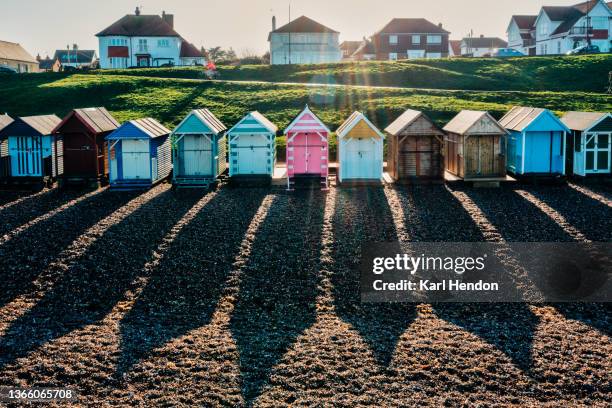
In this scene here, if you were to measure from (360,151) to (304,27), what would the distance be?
59.1m

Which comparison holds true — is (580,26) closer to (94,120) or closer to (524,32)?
(524,32)

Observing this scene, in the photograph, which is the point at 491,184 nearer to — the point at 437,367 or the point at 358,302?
the point at 358,302

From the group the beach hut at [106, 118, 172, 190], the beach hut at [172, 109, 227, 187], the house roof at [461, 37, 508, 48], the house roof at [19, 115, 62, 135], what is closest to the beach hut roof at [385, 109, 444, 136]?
the beach hut at [172, 109, 227, 187]

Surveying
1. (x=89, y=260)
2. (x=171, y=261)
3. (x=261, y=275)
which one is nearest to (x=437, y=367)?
(x=261, y=275)

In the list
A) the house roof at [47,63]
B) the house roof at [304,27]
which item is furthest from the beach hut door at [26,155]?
the house roof at [47,63]

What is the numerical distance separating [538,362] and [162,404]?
5473 millimetres

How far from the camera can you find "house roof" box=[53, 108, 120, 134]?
944 inches

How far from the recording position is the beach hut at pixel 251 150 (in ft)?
79.7

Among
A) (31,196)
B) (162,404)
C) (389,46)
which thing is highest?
(389,46)

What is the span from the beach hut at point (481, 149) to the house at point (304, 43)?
188 ft

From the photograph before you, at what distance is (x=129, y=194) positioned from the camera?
76.8ft

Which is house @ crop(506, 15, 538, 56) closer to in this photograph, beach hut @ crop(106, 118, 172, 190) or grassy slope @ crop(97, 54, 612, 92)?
grassy slope @ crop(97, 54, 612, 92)

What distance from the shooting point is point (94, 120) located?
25000mm

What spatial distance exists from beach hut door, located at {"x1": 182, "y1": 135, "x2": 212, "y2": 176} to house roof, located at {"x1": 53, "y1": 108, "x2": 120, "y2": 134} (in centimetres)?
333
